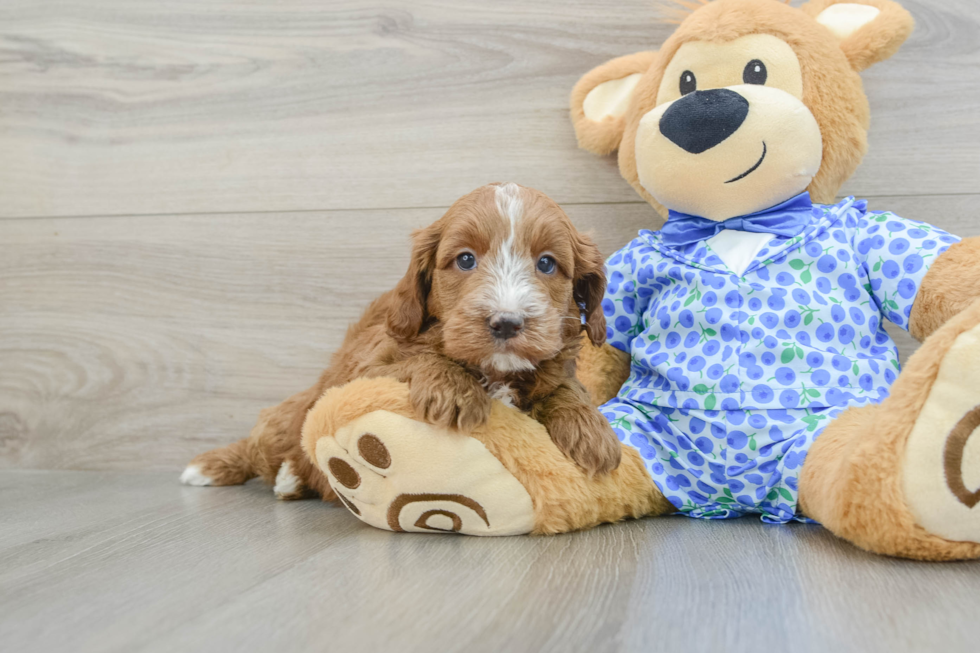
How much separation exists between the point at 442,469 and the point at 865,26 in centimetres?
129

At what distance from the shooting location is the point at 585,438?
134 centimetres

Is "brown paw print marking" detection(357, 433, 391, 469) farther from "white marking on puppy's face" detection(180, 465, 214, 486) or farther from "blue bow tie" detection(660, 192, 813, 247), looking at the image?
"white marking on puppy's face" detection(180, 465, 214, 486)

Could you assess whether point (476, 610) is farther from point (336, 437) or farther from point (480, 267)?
point (480, 267)

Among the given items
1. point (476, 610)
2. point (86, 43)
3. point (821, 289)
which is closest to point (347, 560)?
point (476, 610)

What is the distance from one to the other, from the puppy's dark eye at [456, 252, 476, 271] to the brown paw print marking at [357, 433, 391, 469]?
329mm

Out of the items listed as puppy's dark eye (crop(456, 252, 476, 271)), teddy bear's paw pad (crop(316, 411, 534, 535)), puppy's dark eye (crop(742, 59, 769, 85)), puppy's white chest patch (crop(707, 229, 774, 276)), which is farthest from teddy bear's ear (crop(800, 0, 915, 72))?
teddy bear's paw pad (crop(316, 411, 534, 535))

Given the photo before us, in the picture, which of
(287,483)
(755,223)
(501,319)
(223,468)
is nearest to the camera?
(501,319)

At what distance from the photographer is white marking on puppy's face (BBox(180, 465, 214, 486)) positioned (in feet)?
6.51

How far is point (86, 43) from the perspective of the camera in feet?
7.45

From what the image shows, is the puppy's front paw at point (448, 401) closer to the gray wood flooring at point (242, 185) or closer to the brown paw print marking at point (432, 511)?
the brown paw print marking at point (432, 511)

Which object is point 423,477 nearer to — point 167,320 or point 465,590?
point 465,590

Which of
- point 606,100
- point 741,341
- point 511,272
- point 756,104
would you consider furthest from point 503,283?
point 606,100

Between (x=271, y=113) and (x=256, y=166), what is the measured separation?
0.16 m

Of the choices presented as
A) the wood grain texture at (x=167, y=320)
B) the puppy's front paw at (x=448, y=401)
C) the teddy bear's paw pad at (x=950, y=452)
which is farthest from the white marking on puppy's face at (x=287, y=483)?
the teddy bear's paw pad at (x=950, y=452)
